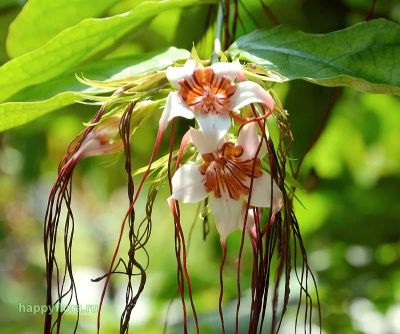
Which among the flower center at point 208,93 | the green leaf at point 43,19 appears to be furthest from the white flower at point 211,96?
the green leaf at point 43,19

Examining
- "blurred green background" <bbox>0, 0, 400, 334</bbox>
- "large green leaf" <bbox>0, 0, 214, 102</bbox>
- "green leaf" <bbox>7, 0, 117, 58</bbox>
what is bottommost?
"blurred green background" <bbox>0, 0, 400, 334</bbox>

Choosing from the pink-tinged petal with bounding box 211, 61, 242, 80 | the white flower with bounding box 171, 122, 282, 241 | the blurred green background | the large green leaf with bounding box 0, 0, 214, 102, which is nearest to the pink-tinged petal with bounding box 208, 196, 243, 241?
the white flower with bounding box 171, 122, 282, 241

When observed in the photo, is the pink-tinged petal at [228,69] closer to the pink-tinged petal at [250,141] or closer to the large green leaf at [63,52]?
the pink-tinged petal at [250,141]

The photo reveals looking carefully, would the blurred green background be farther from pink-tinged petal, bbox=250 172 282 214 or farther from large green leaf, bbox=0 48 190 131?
pink-tinged petal, bbox=250 172 282 214

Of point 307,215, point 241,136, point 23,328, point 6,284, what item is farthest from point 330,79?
point 6,284

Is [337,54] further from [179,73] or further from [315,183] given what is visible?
[315,183]

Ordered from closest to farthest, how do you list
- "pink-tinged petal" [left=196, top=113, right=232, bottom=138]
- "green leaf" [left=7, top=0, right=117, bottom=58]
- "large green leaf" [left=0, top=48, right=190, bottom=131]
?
"pink-tinged petal" [left=196, top=113, right=232, bottom=138], "large green leaf" [left=0, top=48, right=190, bottom=131], "green leaf" [left=7, top=0, right=117, bottom=58]

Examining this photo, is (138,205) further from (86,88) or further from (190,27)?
(86,88)
